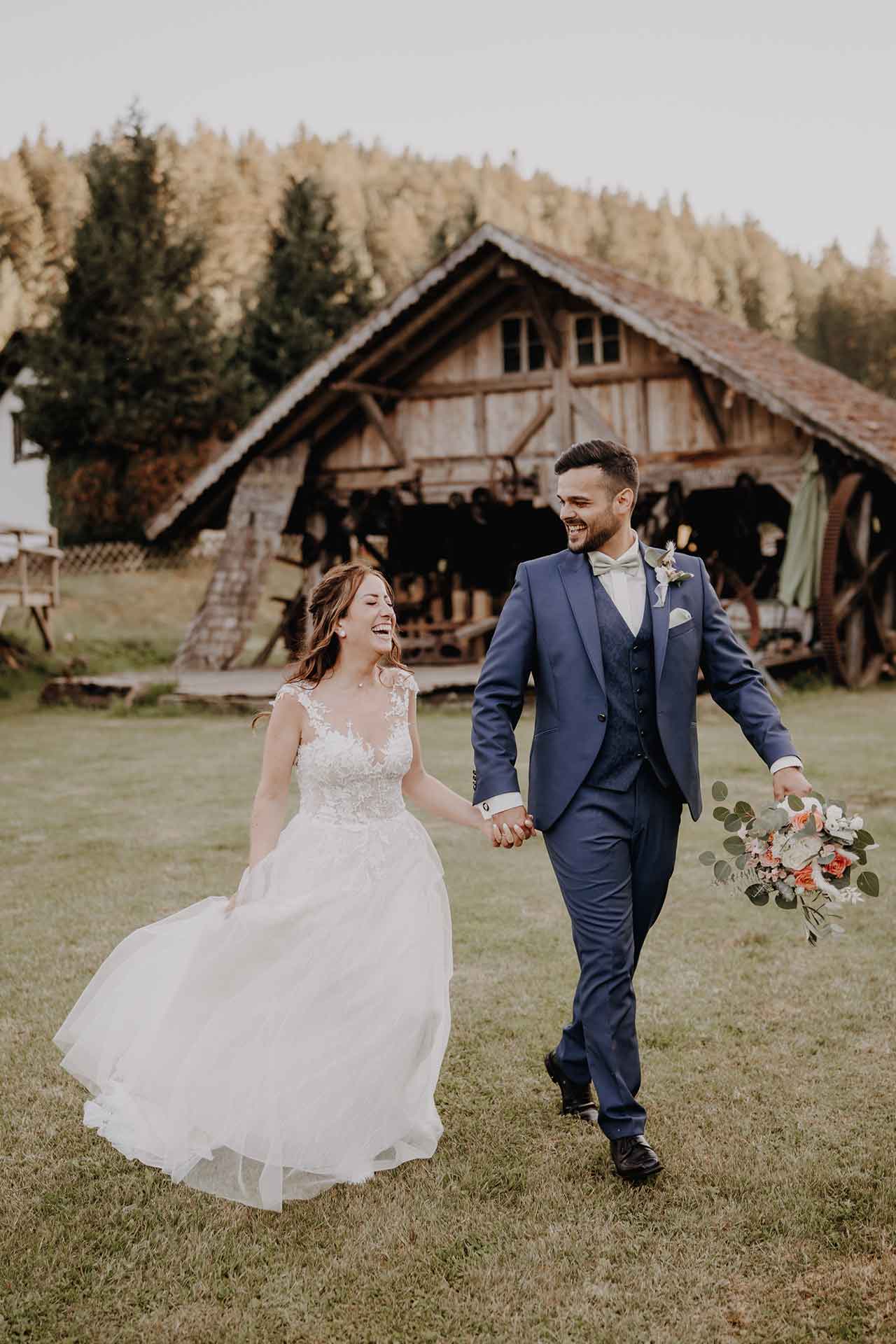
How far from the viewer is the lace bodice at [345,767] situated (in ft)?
13.7

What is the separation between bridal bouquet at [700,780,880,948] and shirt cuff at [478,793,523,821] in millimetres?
614

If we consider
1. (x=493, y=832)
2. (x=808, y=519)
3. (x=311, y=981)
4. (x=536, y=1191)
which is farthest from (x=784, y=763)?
(x=808, y=519)

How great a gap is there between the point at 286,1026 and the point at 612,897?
1.06 meters

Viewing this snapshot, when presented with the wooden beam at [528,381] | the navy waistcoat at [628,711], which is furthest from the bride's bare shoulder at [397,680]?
the wooden beam at [528,381]

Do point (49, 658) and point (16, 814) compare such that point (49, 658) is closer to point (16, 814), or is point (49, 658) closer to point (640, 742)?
point (16, 814)

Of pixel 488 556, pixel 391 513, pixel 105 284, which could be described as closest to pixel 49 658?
pixel 391 513

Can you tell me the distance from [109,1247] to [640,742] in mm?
2094

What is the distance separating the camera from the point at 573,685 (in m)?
3.96

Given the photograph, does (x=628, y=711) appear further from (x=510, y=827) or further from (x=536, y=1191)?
(x=536, y=1191)

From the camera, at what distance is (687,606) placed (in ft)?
13.4

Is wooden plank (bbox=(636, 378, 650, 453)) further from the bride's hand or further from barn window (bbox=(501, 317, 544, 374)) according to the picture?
the bride's hand

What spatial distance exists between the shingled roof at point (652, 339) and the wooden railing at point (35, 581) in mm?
2493

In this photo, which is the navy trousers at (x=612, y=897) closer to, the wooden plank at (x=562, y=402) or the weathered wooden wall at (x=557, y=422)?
the weathered wooden wall at (x=557, y=422)

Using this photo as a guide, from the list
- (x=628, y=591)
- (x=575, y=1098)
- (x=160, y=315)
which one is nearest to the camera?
(x=628, y=591)
